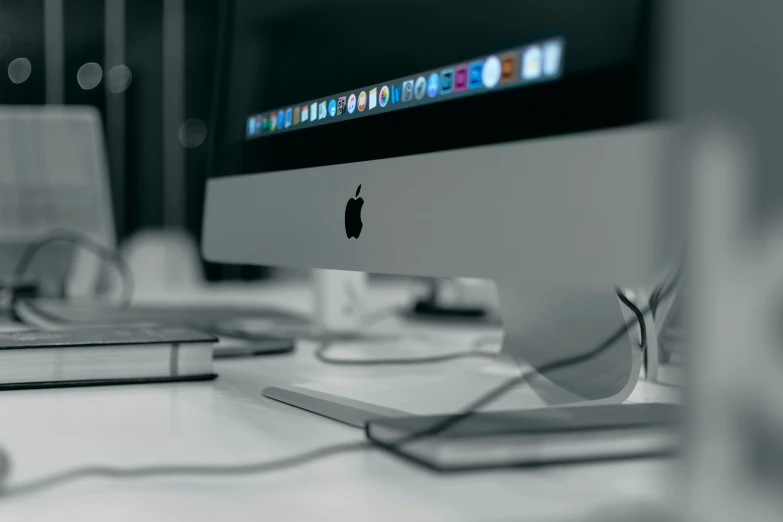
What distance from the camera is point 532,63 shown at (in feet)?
1.47

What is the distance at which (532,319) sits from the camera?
0.71 meters

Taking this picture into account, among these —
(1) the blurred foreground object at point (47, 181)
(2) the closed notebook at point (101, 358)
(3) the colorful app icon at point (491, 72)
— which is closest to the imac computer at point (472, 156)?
(3) the colorful app icon at point (491, 72)

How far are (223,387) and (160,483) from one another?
29 cm

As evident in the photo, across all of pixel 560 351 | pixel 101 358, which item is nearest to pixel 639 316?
pixel 560 351

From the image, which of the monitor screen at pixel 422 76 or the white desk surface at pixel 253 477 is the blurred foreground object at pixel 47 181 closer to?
the monitor screen at pixel 422 76

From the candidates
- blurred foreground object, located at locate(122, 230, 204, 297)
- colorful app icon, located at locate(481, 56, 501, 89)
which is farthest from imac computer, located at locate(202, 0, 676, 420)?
blurred foreground object, located at locate(122, 230, 204, 297)

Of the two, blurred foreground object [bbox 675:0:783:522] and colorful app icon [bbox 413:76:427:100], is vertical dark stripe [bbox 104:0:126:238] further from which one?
blurred foreground object [bbox 675:0:783:522]

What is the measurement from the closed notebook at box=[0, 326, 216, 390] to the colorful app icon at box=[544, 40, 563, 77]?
0.39m

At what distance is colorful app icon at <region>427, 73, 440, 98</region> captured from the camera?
20.6 inches

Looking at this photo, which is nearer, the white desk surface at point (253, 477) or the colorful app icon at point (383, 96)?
the white desk surface at point (253, 477)

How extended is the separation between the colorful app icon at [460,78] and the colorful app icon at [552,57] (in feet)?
0.23

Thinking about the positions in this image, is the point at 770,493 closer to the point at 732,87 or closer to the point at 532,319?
the point at 732,87

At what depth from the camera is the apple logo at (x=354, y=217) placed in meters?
0.60

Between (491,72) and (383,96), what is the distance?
13 centimetres
